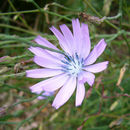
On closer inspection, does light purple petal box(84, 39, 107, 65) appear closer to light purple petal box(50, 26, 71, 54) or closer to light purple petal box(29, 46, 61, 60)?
light purple petal box(50, 26, 71, 54)

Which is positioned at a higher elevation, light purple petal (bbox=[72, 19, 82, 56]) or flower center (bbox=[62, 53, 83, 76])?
light purple petal (bbox=[72, 19, 82, 56])

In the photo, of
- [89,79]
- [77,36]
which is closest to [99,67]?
[89,79]

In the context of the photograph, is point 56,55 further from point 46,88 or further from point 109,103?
point 109,103

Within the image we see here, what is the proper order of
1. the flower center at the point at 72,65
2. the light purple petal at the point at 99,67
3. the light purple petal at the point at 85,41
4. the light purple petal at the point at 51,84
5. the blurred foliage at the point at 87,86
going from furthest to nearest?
the blurred foliage at the point at 87,86 → the flower center at the point at 72,65 → the light purple petal at the point at 51,84 → the light purple petal at the point at 85,41 → the light purple petal at the point at 99,67

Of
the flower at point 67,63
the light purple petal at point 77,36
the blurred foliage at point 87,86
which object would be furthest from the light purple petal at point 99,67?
the blurred foliage at point 87,86

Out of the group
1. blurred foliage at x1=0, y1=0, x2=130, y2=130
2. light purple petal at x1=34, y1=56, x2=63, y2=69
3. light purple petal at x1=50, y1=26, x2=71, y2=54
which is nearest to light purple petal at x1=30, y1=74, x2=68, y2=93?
light purple petal at x1=34, y1=56, x2=63, y2=69

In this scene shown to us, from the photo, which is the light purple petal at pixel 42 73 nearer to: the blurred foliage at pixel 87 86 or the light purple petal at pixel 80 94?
the light purple petal at pixel 80 94

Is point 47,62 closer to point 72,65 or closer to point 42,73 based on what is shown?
point 42,73
